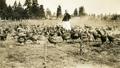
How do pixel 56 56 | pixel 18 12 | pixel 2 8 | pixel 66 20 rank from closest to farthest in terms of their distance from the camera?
pixel 56 56
pixel 66 20
pixel 2 8
pixel 18 12

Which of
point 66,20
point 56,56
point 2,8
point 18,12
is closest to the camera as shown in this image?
point 56,56

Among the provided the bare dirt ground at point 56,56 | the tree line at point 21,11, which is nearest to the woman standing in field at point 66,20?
the bare dirt ground at point 56,56

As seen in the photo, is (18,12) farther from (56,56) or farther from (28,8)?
(56,56)

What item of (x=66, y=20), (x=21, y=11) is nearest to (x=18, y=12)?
(x=21, y=11)

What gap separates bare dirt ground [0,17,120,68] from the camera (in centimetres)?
1853

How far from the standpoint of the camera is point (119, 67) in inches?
722

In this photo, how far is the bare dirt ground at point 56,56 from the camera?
18534 mm

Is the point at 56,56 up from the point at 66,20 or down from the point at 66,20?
down

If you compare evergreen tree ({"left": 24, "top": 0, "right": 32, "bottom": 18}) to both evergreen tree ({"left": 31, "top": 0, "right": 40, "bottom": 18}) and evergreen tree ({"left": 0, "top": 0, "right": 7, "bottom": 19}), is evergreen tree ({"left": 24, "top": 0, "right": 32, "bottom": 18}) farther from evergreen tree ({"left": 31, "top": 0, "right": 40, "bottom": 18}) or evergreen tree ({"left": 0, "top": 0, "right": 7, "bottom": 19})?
evergreen tree ({"left": 0, "top": 0, "right": 7, "bottom": 19})

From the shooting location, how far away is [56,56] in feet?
67.6

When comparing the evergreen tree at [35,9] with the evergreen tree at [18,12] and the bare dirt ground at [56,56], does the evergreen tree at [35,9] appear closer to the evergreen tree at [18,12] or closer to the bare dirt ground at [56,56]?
the evergreen tree at [18,12]

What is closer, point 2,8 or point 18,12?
point 2,8

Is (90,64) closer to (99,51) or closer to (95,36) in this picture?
(99,51)

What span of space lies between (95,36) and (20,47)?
23.8 feet
